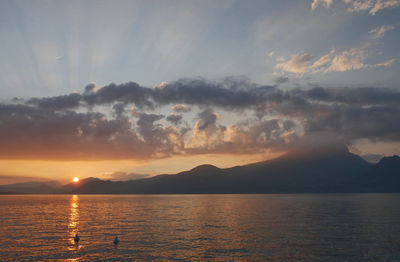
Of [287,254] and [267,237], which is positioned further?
[267,237]

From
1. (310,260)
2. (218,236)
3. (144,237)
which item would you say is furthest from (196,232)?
(310,260)

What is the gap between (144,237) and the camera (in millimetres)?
72500

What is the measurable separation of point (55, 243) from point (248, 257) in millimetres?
41268

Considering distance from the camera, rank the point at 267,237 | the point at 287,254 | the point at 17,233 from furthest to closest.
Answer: the point at 17,233 < the point at 267,237 < the point at 287,254

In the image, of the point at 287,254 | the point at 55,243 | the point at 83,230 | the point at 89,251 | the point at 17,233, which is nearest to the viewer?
the point at 287,254

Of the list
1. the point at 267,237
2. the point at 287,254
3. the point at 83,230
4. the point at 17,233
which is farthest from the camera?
the point at 83,230

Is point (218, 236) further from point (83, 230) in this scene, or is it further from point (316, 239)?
point (83, 230)

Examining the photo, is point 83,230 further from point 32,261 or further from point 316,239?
point 316,239

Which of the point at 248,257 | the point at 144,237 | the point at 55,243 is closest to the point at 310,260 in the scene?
the point at 248,257

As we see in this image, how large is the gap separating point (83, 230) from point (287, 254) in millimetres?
56905

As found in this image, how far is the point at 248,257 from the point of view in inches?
2088

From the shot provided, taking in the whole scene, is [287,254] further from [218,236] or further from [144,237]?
[144,237]

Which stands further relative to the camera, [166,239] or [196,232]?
[196,232]

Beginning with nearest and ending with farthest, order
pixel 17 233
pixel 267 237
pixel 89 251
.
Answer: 1. pixel 89 251
2. pixel 267 237
3. pixel 17 233
